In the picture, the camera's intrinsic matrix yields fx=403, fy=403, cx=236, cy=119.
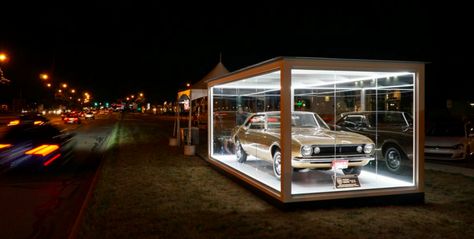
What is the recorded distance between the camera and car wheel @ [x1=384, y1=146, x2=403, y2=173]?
428 inches

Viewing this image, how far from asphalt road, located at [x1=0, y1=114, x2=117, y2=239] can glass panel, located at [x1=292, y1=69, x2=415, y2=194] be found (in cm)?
434

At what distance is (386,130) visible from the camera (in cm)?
1058

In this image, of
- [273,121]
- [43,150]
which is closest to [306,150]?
[273,121]

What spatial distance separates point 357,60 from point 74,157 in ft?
37.9

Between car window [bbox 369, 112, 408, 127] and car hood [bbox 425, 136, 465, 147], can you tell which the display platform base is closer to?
car window [bbox 369, 112, 408, 127]

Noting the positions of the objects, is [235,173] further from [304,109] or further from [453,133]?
[453,133]

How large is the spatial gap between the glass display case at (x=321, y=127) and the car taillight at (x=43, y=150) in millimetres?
7978

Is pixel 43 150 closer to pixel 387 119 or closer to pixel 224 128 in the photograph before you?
pixel 224 128

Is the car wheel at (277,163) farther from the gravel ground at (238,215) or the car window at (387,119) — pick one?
Result: the car window at (387,119)

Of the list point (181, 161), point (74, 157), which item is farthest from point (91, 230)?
point (74, 157)

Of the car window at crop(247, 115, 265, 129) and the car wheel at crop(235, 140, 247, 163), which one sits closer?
the car window at crop(247, 115, 265, 129)

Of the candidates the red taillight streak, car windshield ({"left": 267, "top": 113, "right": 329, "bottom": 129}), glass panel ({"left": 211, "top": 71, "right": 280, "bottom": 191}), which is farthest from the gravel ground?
the red taillight streak

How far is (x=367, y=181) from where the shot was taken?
898 centimetres

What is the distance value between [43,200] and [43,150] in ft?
33.9
